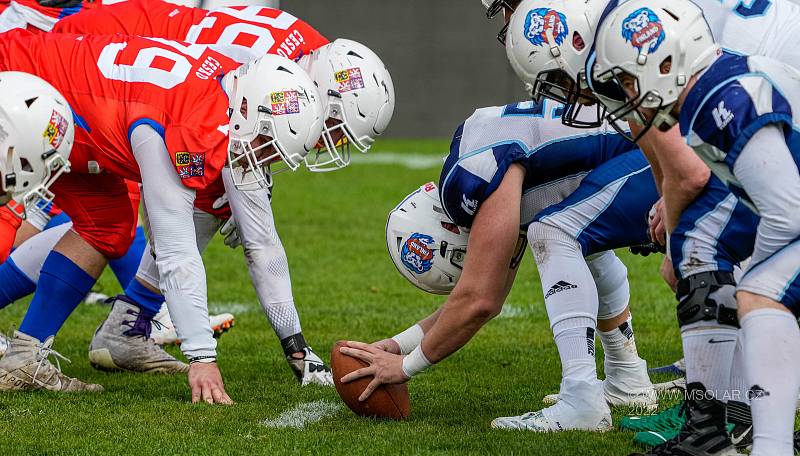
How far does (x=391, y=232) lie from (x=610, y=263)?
37.4 inches

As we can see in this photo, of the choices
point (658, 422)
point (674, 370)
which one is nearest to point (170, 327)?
point (674, 370)

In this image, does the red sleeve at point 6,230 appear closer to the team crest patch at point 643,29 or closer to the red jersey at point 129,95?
the red jersey at point 129,95

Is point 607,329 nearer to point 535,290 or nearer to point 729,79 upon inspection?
point 729,79

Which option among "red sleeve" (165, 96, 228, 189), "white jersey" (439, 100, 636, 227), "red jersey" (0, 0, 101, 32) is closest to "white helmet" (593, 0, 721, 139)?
"white jersey" (439, 100, 636, 227)

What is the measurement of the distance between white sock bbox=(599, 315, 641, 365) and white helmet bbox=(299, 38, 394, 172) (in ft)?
4.22

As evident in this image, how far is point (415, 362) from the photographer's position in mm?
3939

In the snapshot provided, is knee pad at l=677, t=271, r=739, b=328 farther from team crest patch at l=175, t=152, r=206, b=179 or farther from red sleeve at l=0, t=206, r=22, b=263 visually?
red sleeve at l=0, t=206, r=22, b=263

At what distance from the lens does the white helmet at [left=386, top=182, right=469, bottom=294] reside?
13.6ft

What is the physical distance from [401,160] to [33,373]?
29.9 feet

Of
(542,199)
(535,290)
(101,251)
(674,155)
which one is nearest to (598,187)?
(542,199)

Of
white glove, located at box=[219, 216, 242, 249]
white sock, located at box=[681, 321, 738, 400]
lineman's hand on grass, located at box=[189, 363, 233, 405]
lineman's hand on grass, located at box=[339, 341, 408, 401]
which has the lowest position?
lineman's hand on grass, located at box=[189, 363, 233, 405]

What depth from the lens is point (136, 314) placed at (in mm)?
5094

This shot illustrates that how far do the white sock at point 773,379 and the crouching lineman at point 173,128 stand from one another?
1.97 metres

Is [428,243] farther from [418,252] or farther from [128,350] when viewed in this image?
[128,350]
